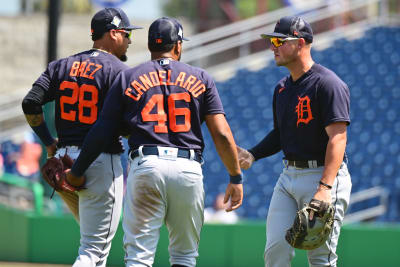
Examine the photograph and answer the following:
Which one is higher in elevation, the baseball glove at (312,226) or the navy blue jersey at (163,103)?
the navy blue jersey at (163,103)

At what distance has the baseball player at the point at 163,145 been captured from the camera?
4.19m

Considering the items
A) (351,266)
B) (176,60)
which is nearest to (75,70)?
(176,60)

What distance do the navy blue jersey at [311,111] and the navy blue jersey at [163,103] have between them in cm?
55

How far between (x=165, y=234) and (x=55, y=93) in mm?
3362

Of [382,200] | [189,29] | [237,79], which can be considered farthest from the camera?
[189,29]

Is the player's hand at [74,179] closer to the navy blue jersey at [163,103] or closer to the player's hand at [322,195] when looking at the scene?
the navy blue jersey at [163,103]

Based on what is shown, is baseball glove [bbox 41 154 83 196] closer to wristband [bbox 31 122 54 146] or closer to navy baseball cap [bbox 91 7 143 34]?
wristband [bbox 31 122 54 146]

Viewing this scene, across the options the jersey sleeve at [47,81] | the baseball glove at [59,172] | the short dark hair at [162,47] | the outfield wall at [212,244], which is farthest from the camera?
the outfield wall at [212,244]

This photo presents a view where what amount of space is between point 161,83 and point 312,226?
1.18 m

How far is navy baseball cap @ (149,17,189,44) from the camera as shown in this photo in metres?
4.37

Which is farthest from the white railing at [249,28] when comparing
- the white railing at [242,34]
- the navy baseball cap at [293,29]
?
the navy baseball cap at [293,29]

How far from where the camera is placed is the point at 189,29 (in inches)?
688

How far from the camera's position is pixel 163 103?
4.22 m

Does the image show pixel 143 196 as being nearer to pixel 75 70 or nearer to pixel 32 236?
pixel 75 70
